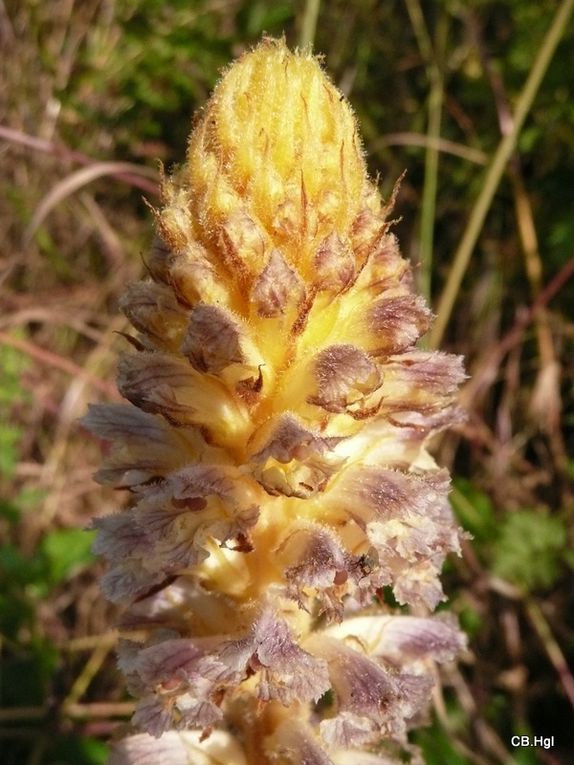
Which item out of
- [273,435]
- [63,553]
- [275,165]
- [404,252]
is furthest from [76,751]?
[404,252]

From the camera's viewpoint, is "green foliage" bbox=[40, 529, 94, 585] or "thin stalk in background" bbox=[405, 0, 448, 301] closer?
"green foliage" bbox=[40, 529, 94, 585]

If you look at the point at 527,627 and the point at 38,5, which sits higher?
the point at 38,5

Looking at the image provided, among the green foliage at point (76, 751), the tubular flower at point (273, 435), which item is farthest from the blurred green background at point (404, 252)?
the tubular flower at point (273, 435)

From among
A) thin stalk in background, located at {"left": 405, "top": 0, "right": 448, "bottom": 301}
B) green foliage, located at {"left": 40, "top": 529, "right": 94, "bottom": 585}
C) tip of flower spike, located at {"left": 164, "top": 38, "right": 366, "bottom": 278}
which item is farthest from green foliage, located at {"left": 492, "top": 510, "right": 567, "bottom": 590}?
tip of flower spike, located at {"left": 164, "top": 38, "right": 366, "bottom": 278}

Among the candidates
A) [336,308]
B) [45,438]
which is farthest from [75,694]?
[336,308]

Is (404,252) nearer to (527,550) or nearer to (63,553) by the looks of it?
(527,550)

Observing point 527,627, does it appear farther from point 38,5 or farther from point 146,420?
point 38,5

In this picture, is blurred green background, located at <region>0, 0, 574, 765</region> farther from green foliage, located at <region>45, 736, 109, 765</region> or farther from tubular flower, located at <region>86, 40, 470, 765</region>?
tubular flower, located at <region>86, 40, 470, 765</region>

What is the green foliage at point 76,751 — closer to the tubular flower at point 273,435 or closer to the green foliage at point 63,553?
the green foliage at point 63,553
